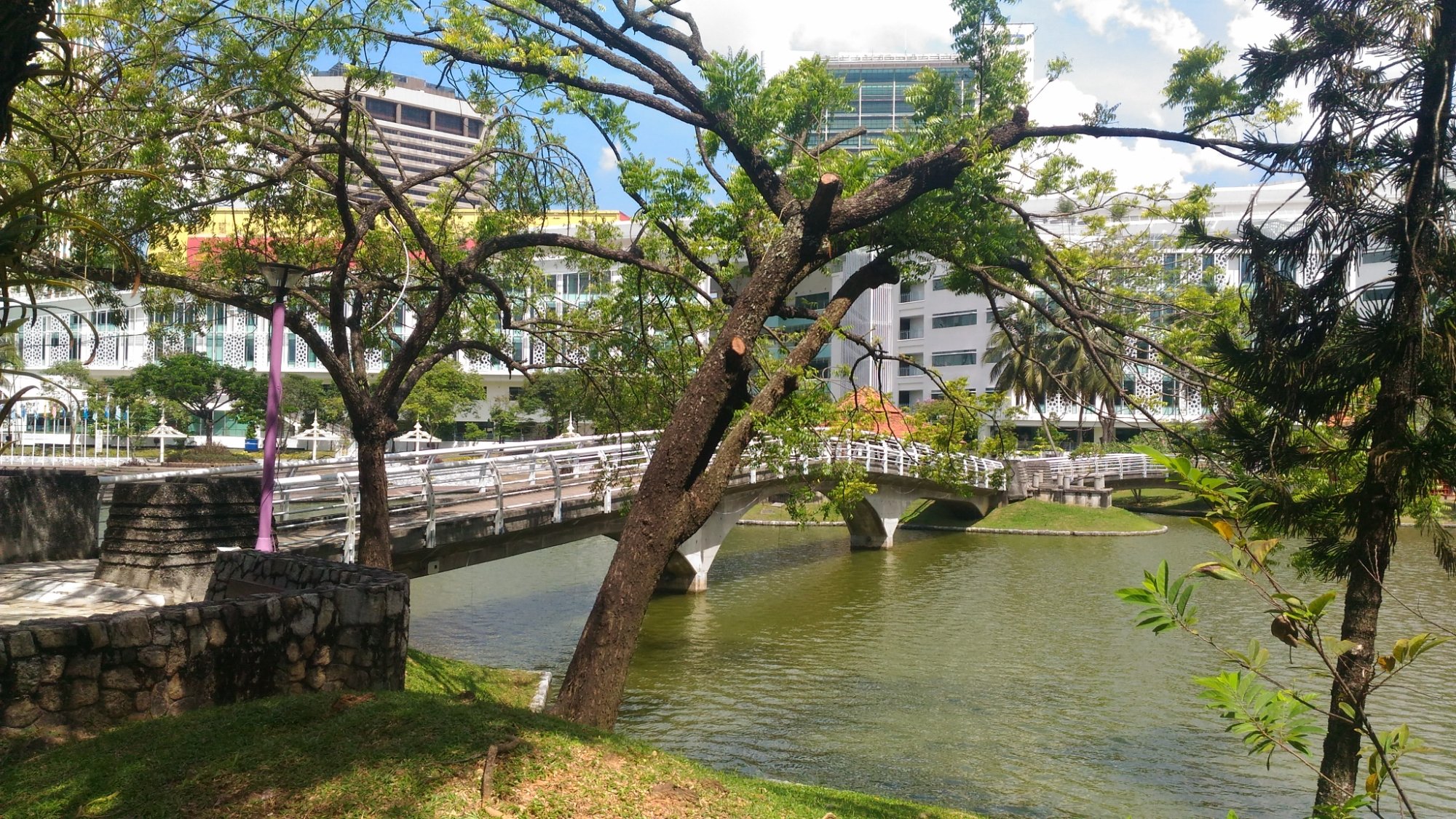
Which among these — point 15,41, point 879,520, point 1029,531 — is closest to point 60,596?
point 15,41

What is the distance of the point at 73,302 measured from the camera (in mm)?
51531

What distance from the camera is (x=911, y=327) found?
58156 millimetres

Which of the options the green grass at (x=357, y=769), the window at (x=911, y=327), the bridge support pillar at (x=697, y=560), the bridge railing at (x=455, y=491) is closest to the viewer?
the green grass at (x=357, y=769)

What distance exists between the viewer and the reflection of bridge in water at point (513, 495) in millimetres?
11375

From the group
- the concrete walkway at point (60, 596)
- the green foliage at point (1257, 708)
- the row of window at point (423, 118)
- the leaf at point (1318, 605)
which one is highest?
the row of window at point (423, 118)

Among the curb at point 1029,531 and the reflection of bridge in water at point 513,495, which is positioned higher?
the reflection of bridge in water at point 513,495

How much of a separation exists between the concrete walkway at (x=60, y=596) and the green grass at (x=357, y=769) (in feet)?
12.6

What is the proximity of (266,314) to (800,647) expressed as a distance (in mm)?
10626

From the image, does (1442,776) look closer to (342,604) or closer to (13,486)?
(342,604)

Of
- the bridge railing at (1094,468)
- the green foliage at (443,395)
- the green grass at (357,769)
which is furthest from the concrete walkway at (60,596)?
the green foliage at (443,395)

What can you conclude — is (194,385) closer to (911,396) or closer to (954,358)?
(911,396)

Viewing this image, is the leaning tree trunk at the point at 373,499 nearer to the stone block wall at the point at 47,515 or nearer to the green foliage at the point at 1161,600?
the stone block wall at the point at 47,515

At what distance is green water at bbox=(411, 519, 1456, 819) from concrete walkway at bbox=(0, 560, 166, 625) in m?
5.77

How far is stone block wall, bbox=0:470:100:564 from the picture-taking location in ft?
38.1
